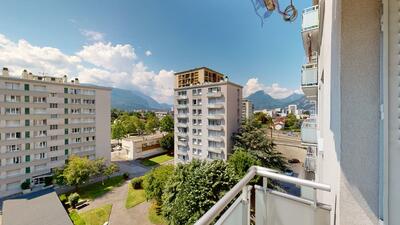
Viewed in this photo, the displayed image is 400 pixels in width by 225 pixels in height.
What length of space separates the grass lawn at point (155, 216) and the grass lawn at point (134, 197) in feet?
5.00

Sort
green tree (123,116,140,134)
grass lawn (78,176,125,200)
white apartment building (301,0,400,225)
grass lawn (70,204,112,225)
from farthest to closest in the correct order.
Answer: green tree (123,116,140,134), grass lawn (78,176,125,200), grass lawn (70,204,112,225), white apartment building (301,0,400,225)

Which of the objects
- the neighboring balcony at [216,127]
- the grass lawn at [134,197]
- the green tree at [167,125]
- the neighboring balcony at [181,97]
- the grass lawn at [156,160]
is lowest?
the grass lawn at [156,160]

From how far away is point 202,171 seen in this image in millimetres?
8547

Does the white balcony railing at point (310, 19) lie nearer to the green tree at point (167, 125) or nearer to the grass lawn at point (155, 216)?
the grass lawn at point (155, 216)

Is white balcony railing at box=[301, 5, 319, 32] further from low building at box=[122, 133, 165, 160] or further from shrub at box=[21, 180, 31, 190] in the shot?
low building at box=[122, 133, 165, 160]

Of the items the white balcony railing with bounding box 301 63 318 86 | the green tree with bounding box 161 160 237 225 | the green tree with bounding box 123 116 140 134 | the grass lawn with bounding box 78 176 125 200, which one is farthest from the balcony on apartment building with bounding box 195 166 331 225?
the green tree with bounding box 123 116 140 134

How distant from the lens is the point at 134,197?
534 inches

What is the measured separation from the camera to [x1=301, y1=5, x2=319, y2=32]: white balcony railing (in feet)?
A: 14.0

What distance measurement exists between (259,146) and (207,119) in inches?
223

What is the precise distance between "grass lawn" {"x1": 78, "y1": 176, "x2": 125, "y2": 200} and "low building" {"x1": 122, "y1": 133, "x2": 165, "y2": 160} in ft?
22.4

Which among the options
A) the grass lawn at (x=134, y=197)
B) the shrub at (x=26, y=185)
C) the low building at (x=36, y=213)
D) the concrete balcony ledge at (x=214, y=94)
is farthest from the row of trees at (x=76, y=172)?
the concrete balcony ledge at (x=214, y=94)

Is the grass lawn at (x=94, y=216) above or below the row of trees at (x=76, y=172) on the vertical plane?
below

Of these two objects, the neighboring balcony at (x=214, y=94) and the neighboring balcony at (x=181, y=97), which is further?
the neighboring balcony at (x=181, y=97)

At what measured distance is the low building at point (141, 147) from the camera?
80.6 ft
